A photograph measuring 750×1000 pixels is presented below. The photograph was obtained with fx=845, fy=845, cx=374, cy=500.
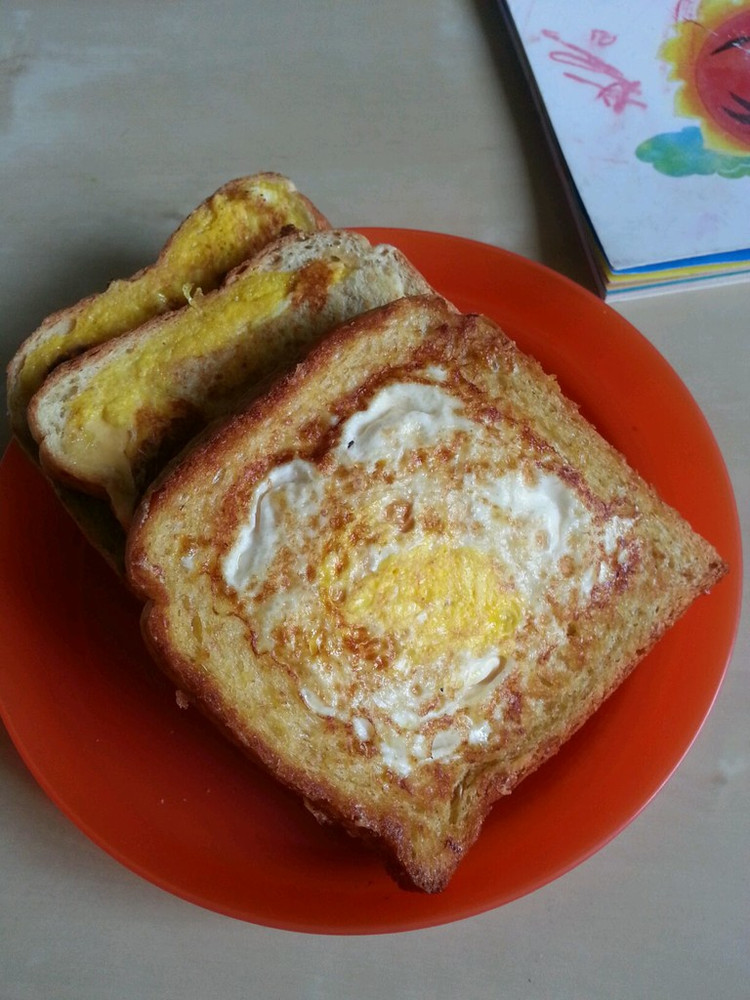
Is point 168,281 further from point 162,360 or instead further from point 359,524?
point 359,524

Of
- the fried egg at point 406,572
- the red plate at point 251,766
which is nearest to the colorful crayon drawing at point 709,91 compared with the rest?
the red plate at point 251,766

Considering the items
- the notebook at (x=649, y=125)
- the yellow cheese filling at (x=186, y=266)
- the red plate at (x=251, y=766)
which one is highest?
the yellow cheese filling at (x=186, y=266)

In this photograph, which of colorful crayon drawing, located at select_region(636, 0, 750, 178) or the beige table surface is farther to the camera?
colorful crayon drawing, located at select_region(636, 0, 750, 178)

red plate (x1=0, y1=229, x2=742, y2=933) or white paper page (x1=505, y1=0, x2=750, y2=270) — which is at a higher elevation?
white paper page (x1=505, y1=0, x2=750, y2=270)

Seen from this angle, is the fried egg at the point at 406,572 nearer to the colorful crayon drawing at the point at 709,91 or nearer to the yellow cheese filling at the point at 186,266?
the yellow cheese filling at the point at 186,266

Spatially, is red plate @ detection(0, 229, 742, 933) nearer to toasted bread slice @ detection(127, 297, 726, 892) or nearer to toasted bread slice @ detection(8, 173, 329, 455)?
toasted bread slice @ detection(127, 297, 726, 892)

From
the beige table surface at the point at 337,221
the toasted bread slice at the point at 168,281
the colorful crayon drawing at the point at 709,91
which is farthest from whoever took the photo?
the colorful crayon drawing at the point at 709,91

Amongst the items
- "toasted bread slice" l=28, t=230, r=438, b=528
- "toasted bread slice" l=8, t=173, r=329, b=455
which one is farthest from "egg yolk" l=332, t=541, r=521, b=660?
"toasted bread slice" l=8, t=173, r=329, b=455

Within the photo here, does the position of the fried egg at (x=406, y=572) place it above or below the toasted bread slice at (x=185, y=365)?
below
